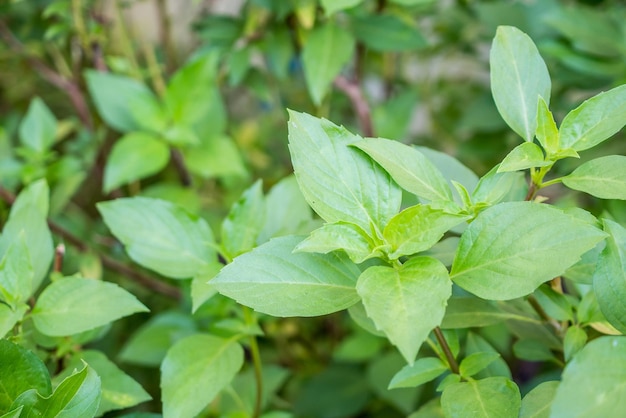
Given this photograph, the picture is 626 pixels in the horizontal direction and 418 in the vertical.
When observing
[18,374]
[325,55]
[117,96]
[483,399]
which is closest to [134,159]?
[117,96]

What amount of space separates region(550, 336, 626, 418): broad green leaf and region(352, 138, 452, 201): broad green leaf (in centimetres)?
10

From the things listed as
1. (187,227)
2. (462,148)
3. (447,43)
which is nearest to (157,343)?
(187,227)

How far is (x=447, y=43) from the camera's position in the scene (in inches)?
35.5

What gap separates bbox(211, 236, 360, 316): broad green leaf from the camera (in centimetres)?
28

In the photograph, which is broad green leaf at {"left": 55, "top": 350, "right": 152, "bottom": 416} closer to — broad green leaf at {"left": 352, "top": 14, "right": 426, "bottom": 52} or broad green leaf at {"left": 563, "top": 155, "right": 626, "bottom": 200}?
broad green leaf at {"left": 563, "top": 155, "right": 626, "bottom": 200}

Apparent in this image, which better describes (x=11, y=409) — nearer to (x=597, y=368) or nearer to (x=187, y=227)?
(x=187, y=227)

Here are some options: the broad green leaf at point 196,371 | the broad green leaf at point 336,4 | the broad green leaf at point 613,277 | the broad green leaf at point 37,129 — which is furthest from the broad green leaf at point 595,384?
the broad green leaf at point 37,129

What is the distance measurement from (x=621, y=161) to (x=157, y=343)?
0.43m

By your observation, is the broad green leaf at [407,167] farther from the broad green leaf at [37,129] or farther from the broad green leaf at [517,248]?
the broad green leaf at [37,129]

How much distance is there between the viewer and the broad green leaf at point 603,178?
0.97ft

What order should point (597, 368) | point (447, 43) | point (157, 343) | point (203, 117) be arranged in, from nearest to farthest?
point (597, 368), point (157, 343), point (203, 117), point (447, 43)

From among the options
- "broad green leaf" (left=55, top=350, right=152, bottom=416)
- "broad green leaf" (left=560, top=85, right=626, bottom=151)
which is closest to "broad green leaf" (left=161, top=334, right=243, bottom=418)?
"broad green leaf" (left=55, top=350, right=152, bottom=416)

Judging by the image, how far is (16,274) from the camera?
35 centimetres

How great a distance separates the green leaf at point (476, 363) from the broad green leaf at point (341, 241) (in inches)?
3.7
